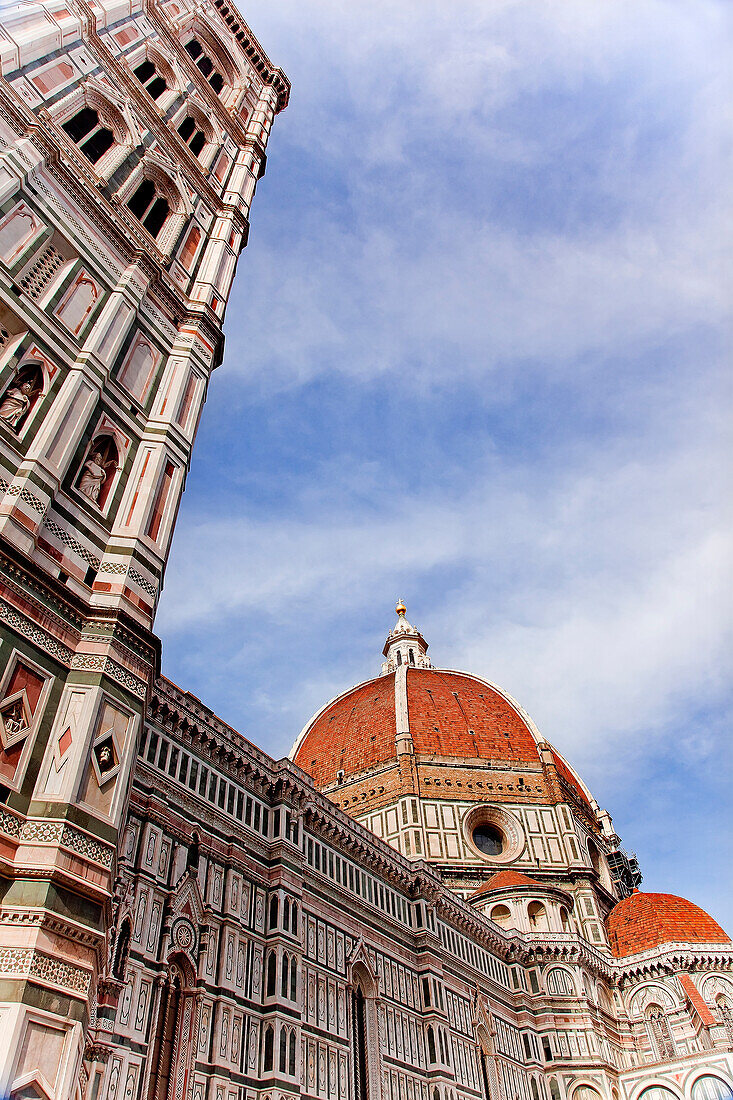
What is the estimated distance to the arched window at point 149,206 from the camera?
625 inches

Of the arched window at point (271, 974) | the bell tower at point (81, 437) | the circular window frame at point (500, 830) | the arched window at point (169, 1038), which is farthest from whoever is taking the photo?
the circular window frame at point (500, 830)

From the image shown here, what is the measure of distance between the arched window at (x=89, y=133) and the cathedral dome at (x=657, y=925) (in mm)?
40526

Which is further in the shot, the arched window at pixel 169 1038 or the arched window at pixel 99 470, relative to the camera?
the arched window at pixel 169 1038

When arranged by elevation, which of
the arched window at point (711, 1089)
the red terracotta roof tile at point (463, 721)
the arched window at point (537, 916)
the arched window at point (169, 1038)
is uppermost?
→ the red terracotta roof tile at point (463, 721)

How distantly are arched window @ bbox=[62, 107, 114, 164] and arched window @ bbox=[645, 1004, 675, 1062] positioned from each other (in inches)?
1579

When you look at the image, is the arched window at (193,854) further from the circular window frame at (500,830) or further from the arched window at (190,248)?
the circular window frame at (500,830)

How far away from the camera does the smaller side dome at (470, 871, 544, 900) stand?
1505 inches

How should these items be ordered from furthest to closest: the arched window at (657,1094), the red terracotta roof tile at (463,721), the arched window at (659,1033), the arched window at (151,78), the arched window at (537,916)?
the red terracotta roof tile at (463,721) < the arched window at (537,916) < the arched window at (659,1033) < the arched window at (657,1094) < the arched window at (151,78)

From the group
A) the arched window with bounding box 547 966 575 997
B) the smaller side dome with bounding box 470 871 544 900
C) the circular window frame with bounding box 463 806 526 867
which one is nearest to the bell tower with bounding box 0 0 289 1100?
the arched window with bounding box 547 966 575 997

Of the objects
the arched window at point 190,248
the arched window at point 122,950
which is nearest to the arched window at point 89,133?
the arched window at point 190,248

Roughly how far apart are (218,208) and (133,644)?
13.3 metres

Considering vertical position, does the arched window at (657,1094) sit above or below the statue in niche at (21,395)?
below

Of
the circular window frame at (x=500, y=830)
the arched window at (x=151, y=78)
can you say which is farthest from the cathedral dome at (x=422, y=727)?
the arched window at (x=151, y=78)

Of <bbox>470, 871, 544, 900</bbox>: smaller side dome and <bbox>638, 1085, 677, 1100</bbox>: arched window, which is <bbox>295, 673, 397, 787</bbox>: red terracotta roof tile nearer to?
<bbox>470, 871, 544, 900</bbox>: smaller side dome
